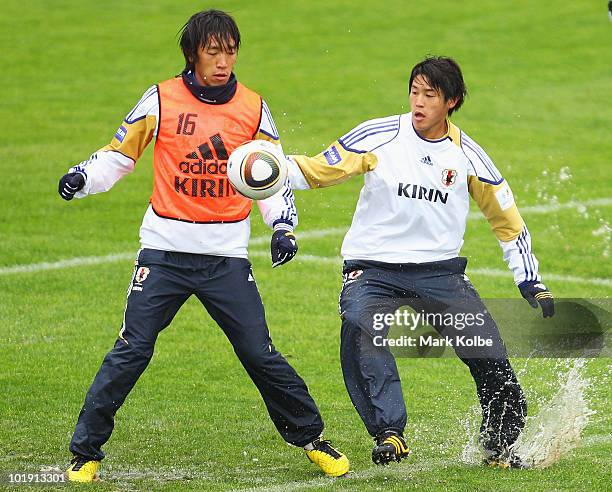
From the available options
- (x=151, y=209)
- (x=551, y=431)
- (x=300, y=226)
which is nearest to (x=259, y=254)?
(x=300, y=226)

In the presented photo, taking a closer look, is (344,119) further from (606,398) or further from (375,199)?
(375,199)

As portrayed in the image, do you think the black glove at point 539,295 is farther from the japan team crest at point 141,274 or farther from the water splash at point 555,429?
the japan team crest at point 141,274

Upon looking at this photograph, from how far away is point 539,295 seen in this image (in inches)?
278

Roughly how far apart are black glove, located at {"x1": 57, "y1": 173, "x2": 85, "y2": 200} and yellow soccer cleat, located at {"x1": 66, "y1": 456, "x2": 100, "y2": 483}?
1282 millimetres

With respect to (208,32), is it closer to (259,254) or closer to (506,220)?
(506,220)

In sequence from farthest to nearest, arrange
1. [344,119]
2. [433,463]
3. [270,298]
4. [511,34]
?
[511,34]
[344,119]
[270,298]
[433,463]

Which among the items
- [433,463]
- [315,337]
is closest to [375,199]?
[433,463]

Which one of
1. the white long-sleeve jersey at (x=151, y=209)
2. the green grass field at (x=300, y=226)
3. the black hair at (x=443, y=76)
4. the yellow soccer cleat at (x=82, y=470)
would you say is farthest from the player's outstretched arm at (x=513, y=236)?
the yellow soccer cleat at (x=82, y=470)

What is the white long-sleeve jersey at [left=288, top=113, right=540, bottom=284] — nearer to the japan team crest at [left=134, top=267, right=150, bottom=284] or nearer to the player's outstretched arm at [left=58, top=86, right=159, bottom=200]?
the player's outstretched arm at [left=58, top=86, right=159, bottom=200]

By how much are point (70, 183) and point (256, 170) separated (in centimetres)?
96

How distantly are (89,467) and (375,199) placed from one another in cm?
193

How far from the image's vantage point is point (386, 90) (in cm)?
1889

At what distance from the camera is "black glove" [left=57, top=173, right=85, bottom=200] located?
673cm

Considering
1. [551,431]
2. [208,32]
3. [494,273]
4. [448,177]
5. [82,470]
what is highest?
[208,32]
